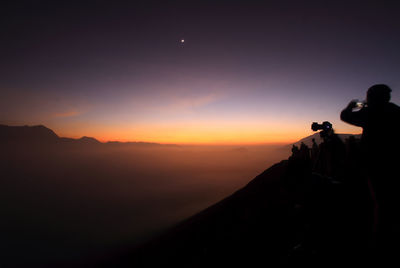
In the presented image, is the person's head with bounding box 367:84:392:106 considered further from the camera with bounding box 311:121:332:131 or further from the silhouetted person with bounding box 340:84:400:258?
the camera with bounding box 311:121:332:131

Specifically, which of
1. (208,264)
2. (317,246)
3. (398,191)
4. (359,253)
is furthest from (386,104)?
(208,264)

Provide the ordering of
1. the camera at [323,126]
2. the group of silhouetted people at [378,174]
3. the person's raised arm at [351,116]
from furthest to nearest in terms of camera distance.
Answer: the camera at [323,126] < the person's raised arm at [351,116] < the group of silhouetted people at [378,174]

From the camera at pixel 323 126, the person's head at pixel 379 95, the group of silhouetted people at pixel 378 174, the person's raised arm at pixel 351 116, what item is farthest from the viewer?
the camera at pixel 323 126

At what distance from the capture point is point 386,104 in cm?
218

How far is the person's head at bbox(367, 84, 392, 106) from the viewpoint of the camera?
7.34 feet

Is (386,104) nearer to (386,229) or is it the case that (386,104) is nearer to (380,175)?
(380,175)

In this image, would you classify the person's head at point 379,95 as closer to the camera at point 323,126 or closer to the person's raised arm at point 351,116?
the person's raised arm at point 351,116

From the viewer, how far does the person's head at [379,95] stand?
7.34 feet

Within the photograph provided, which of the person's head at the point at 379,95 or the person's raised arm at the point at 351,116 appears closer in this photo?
the person's head at the point at 379,95

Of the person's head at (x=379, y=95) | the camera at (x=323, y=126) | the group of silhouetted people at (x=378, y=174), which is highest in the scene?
the person's head at (x=379, y=95)

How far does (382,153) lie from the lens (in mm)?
2109

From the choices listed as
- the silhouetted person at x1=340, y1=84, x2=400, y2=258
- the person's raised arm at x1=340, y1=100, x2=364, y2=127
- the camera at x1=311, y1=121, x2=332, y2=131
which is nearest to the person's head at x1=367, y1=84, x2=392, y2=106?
the silhouetted person at x1=340, y1=84, x2=400, y2=258

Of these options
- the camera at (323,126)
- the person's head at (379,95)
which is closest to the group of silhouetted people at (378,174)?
the person's head at (379,95)

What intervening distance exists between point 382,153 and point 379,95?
0.80 meters
